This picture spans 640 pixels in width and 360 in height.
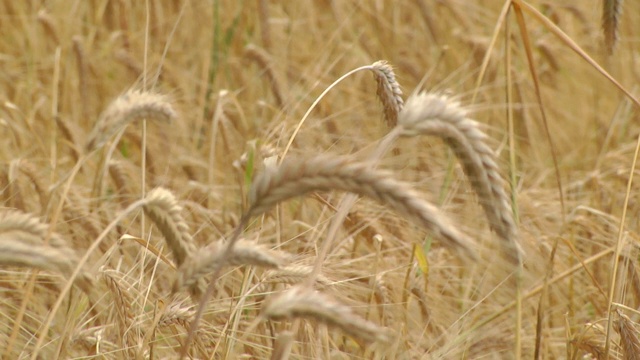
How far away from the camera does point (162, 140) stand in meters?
2.87

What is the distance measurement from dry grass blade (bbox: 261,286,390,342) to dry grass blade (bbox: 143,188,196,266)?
14.6 inches

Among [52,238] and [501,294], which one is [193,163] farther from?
[52,238]

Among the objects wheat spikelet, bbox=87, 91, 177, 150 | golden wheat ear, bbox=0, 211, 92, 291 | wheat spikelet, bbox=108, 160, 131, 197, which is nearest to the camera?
golden wheat ear, bbox=0, 211, 92, 291

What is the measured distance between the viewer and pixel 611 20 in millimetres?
1907

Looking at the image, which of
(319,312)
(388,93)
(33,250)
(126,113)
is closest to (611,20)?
(388,93)

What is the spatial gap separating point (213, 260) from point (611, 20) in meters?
1.12

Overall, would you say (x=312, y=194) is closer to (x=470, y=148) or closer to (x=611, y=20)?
(x=470, y=148)

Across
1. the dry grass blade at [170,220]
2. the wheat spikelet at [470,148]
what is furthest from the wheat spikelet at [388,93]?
the dry grass blade at [170,220]

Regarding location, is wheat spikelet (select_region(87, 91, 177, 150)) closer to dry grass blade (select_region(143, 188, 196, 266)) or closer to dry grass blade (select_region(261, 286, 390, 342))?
dry grass blade (select_region(143, 188, 196, 266))

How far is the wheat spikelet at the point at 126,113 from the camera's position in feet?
4.45

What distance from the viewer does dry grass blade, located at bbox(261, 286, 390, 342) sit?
3.31 feet

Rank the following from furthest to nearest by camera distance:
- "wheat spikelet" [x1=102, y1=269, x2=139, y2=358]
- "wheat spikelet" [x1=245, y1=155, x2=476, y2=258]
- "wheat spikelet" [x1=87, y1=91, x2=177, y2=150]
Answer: "wheat spikelet" [x1=102, y1=269, x2=139, y2=358] < "wheat spikelet" [x1=87, y1=91, x2=177, y2=150] < "wheat spikelet" [x1=245, y1=155, x2=476, y2=258]

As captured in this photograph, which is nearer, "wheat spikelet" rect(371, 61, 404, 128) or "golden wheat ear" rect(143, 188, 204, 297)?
"golden wheat ear" rect(143, 188, 204, 297)

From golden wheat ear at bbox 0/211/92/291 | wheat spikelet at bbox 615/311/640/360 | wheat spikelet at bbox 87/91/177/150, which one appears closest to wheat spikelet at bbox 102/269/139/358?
golden wheat ear at bbox 0/211/92/291
